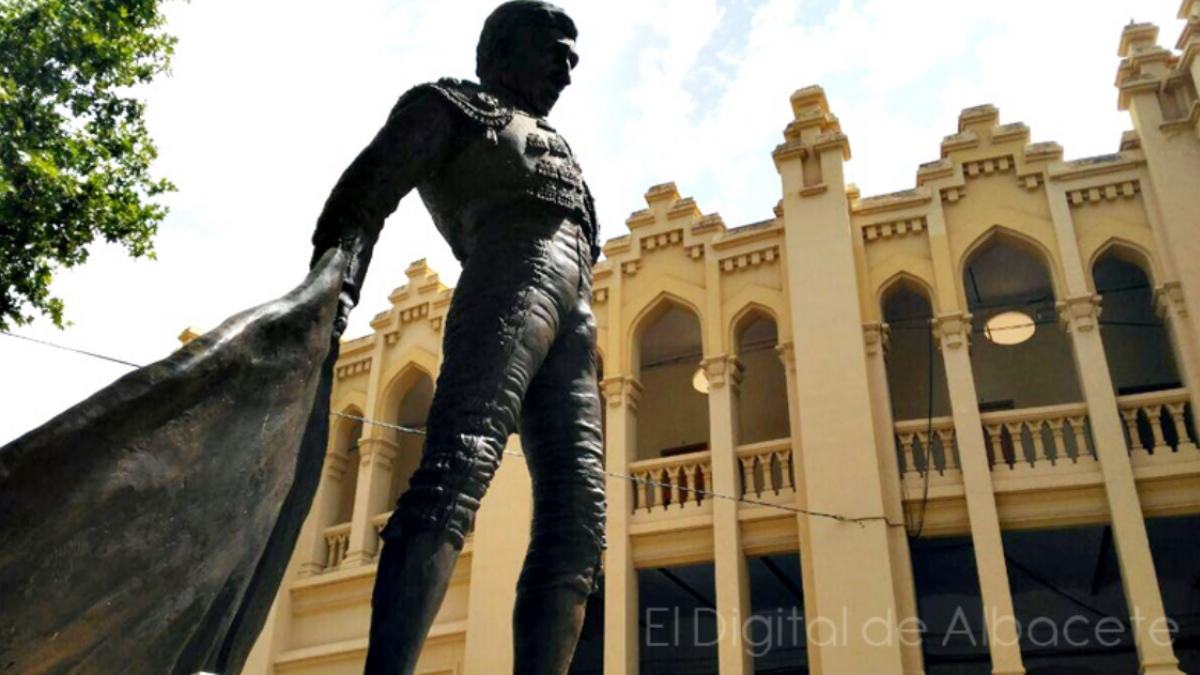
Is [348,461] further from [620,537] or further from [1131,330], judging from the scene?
[1131,330]

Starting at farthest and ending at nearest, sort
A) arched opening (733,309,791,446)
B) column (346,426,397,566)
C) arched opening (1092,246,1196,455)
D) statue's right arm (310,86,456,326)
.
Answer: arched opening (733,309,791,446) < column (346,426,397,566) < arched opening (1092,246,1196,455) < statue's right arm (310,86,456,326)

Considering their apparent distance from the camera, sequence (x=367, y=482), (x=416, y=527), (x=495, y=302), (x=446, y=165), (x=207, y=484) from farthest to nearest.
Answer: (x=367, y=482) < (x=446, y=165) < (x=495, y=302) < (x=416, y=527) < (x=207, y=484)

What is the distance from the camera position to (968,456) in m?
11.1

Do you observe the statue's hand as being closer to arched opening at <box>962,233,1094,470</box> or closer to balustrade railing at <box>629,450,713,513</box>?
balustrade railing at <box>629,450,713,513</box>

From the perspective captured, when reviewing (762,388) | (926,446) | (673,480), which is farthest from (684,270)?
(926,446)

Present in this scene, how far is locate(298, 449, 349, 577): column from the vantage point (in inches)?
576

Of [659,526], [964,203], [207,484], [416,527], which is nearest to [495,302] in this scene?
[416,527]

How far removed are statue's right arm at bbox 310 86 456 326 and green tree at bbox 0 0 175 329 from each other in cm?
776

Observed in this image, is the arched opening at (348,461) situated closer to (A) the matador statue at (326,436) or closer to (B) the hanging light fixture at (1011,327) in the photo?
(B) the hanging light fixture at (1011,327)

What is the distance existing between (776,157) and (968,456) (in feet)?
15.2

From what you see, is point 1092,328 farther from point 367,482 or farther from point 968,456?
point 367,482

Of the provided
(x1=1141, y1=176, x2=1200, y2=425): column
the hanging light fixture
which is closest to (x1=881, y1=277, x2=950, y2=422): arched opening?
the hanging light fixture

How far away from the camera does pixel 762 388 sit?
48.1 feet

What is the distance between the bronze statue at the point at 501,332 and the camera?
2441 millimetres
